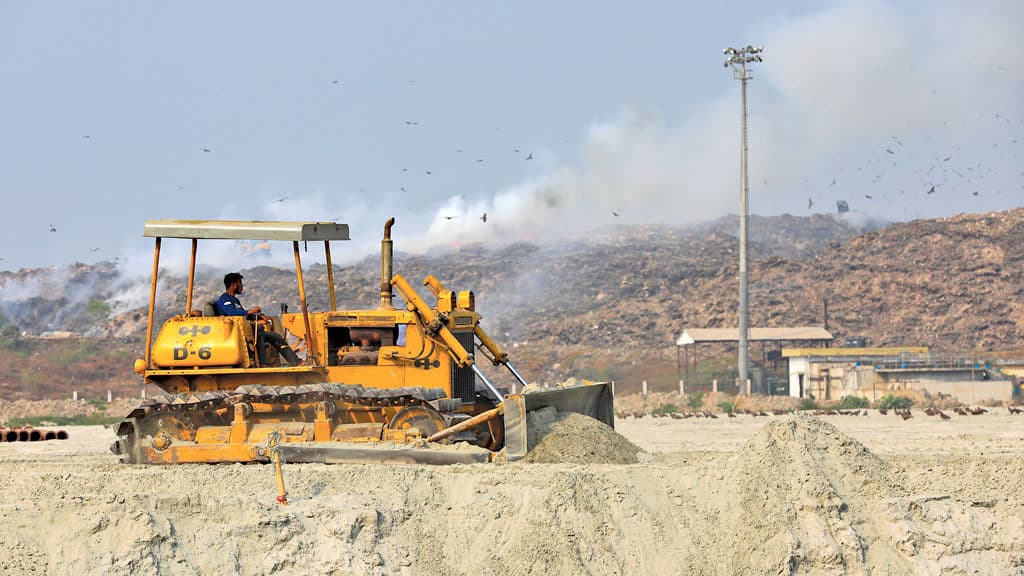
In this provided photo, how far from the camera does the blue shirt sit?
17797 mm

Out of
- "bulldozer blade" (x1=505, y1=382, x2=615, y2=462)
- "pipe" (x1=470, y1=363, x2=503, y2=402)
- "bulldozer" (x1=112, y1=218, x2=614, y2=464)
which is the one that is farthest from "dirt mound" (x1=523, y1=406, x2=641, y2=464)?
"pipe" (x1=470, y1=363, x2=503, y2=402)

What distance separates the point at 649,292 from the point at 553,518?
78879 mm

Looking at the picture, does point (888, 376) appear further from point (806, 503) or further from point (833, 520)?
point (833, 520)

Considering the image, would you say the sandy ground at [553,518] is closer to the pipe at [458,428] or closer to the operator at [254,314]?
the pipe at [458,428]

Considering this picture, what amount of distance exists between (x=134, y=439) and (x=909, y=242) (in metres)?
83.9

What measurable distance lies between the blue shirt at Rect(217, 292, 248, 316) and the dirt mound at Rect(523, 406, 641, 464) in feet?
14.3

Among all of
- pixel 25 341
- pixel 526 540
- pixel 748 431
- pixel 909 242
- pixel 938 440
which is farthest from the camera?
pixel 909 242

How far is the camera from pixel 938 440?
80.7 feet

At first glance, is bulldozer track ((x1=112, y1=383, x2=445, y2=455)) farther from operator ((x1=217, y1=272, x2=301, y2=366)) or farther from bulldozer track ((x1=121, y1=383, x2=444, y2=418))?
operator ((x1=217, y1=272, x2=301, y2=366))

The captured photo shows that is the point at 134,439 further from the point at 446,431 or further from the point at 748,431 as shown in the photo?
the point at 748,431

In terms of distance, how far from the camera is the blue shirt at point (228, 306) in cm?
1780

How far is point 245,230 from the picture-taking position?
1738 cm

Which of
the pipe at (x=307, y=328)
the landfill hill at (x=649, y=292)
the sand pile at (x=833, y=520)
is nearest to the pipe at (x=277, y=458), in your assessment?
the pipe at (x=307, y=328)

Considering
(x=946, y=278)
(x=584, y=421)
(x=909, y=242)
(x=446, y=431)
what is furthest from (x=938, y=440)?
(x=909, y=242)
